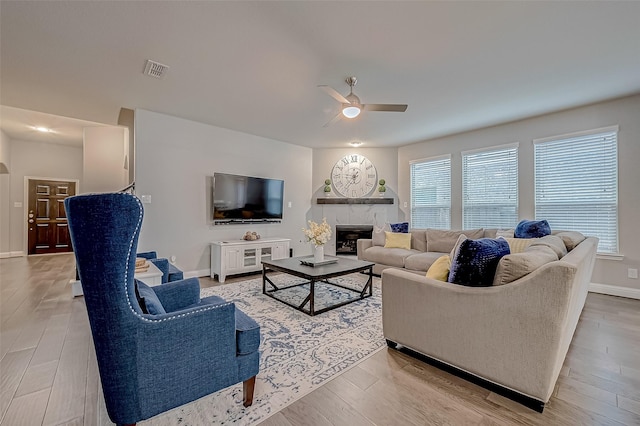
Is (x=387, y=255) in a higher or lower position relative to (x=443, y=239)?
lower

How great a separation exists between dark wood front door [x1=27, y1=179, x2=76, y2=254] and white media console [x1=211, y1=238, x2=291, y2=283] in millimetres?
5436

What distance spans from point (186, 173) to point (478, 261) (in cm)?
442

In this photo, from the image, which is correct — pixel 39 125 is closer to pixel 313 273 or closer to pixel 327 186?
pixel 327 186

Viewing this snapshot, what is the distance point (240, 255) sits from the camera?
4.65 m

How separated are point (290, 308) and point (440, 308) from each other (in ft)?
5.79

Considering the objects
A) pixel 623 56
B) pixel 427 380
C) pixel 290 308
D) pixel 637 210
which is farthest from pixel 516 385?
pixel 637 210

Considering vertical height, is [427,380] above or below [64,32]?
below

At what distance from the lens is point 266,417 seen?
1485 mm

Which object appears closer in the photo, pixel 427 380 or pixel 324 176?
pixel 427 380

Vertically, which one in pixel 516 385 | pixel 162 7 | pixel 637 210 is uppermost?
pixel 162 7

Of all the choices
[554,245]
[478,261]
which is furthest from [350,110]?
[554,245]

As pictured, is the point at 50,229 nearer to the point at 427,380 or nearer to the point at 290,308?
the point at 290,308

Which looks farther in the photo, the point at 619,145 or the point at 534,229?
the point at 619,145

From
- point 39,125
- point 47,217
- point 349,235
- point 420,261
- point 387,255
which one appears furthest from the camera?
point 47,217
